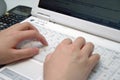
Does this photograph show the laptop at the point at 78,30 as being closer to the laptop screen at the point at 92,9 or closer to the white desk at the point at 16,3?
the laptop screen at the point at 92,9

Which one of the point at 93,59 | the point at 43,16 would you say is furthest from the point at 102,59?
the point at 43,16

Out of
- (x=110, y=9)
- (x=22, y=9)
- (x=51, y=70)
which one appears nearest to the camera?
(x=51, y=70)

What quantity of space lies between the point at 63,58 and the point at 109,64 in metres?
0.12

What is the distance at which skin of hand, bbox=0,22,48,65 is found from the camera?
0.59 meters

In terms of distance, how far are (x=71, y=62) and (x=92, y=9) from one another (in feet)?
0.66

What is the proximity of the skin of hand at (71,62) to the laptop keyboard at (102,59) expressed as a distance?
0.02 meters

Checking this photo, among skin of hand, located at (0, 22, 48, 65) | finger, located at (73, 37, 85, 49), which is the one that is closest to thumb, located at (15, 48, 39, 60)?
skin of hand, located at (0, 22, 48, 65)

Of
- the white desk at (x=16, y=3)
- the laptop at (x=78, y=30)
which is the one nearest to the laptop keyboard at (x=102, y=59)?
the laptop at (x=78, y=30)

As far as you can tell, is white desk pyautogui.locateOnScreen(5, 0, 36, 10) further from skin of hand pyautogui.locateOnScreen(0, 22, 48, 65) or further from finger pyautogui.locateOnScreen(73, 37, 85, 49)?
finger pyautogui.locateOnScreen(73, 37, 85, 49)

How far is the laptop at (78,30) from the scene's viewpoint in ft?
1.83

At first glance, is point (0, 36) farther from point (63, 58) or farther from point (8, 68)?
point (63, 58)

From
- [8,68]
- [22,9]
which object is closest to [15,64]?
[8,68]

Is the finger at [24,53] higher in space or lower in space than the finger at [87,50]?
lower

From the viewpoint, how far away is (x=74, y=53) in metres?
0.55
